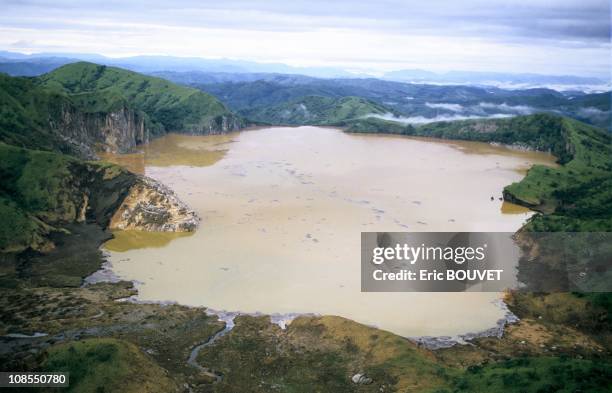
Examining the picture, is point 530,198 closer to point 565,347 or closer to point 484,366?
point 565,347

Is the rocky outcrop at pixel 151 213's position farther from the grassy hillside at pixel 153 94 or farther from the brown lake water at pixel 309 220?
the grassy hillside at pixel 153 94

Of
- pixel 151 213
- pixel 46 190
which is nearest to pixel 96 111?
pixel 46 190

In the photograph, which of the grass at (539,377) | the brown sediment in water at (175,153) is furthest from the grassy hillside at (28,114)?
the grass at (539,377)

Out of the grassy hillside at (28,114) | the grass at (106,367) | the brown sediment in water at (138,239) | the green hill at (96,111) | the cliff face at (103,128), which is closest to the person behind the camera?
the grass at (106,367)

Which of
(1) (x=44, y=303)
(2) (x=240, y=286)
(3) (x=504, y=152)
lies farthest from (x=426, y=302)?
(3) (x=504, y=152)

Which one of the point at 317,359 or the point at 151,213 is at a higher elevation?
the point at 151,213

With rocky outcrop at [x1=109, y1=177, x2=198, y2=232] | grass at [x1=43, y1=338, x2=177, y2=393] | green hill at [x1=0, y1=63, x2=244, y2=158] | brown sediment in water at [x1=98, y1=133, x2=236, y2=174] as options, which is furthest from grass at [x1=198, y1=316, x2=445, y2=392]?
brown sediment in water at [x1=98, y1=133, x2=236, y2=174]

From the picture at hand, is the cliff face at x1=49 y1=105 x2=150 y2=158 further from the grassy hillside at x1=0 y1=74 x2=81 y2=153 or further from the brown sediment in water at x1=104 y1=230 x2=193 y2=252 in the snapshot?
the brown sediment in water at x1=104 y1=230 x2=193 y2=252

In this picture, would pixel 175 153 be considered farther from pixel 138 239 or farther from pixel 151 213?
pixel 138 239
